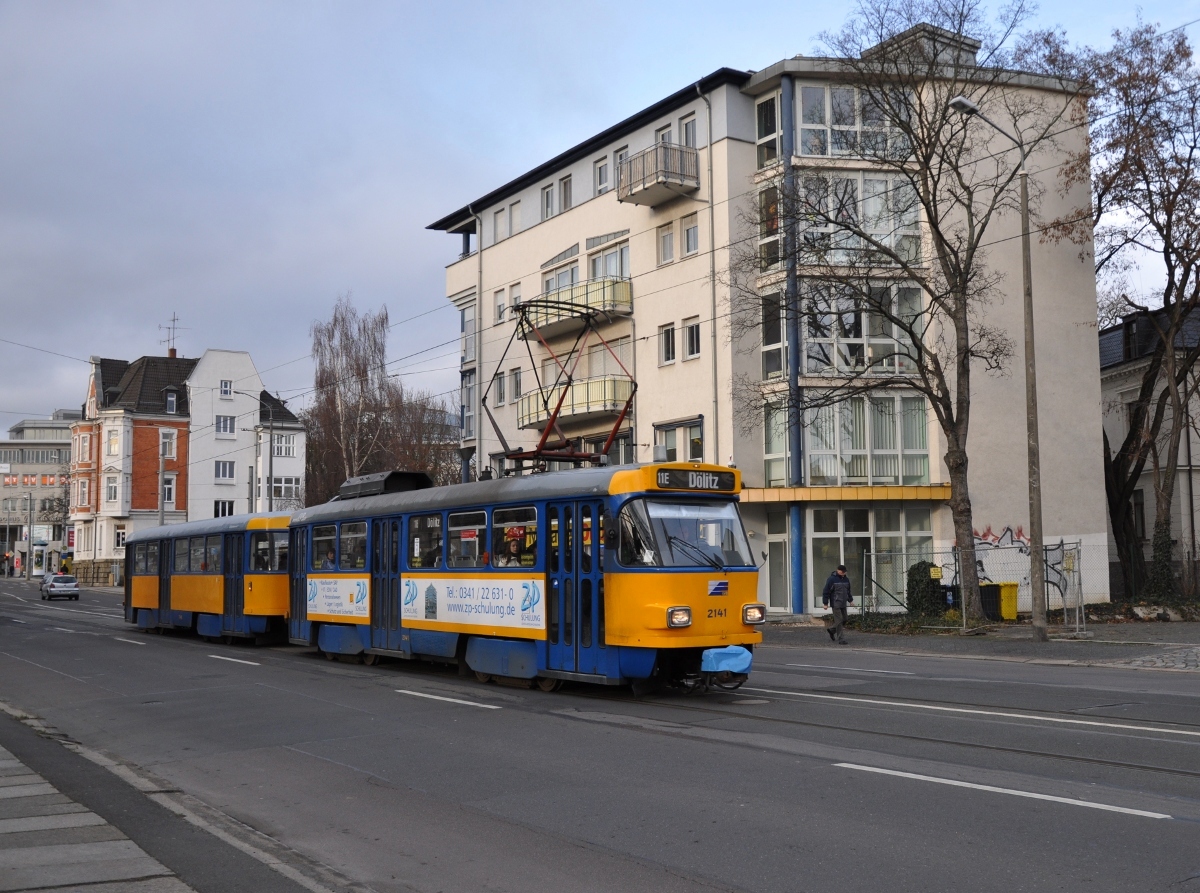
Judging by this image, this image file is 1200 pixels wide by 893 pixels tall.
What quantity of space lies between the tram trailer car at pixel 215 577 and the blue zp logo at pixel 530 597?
10924 mm

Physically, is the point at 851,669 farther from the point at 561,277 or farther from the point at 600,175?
the point at 561,277

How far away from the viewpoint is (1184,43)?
3384cm

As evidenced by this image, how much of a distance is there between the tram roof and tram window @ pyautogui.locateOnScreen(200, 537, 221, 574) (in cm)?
23

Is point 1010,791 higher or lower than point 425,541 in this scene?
lower

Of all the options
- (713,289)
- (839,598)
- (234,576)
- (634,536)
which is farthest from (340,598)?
(713,289)

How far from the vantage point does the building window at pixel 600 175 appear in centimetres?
4194

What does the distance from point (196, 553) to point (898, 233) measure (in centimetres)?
2189

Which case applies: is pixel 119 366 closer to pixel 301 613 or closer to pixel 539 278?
pixel 539 278

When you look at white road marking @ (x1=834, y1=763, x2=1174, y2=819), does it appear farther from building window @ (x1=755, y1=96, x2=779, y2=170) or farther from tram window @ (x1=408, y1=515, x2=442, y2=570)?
building window @ (x1=755, y1=96, x2=779, y2=170)

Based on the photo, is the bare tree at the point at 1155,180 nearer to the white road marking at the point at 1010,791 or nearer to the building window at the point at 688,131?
the building window at the point at 688,131

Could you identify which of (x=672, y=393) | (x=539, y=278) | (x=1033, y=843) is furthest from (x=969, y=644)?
(x=539, y=278)

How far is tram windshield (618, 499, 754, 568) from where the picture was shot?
13.8 metres

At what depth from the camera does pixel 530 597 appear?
15047 mm

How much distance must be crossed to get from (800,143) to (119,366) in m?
67.1
